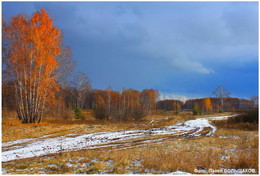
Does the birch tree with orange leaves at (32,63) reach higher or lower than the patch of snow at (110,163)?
higher

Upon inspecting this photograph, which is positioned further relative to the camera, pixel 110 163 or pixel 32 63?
pixel 32 63

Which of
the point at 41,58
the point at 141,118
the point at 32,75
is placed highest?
the point at 41,58

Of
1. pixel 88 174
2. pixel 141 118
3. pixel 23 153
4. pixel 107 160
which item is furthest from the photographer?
pixel 141 118

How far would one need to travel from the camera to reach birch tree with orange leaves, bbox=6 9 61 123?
59.1ft

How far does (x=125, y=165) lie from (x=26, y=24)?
17.7 metres

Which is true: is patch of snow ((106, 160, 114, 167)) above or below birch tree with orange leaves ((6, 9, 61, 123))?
below

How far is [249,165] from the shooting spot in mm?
5984

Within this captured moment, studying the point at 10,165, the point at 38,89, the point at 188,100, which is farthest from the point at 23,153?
the point at 188,100

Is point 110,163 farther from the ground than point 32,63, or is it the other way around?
point 32,63

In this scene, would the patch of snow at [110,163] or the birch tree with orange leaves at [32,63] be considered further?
the birch tree with orange leaves at [32,63]

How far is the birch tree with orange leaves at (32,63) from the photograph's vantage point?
59.1ft

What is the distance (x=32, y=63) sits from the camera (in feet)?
60.6

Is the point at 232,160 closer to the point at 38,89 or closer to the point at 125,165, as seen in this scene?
the point at 125,165

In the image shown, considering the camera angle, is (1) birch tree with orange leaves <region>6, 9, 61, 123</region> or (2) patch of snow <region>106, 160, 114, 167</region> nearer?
(2) patch of snow <region>106, 160, 114, 167</region>
